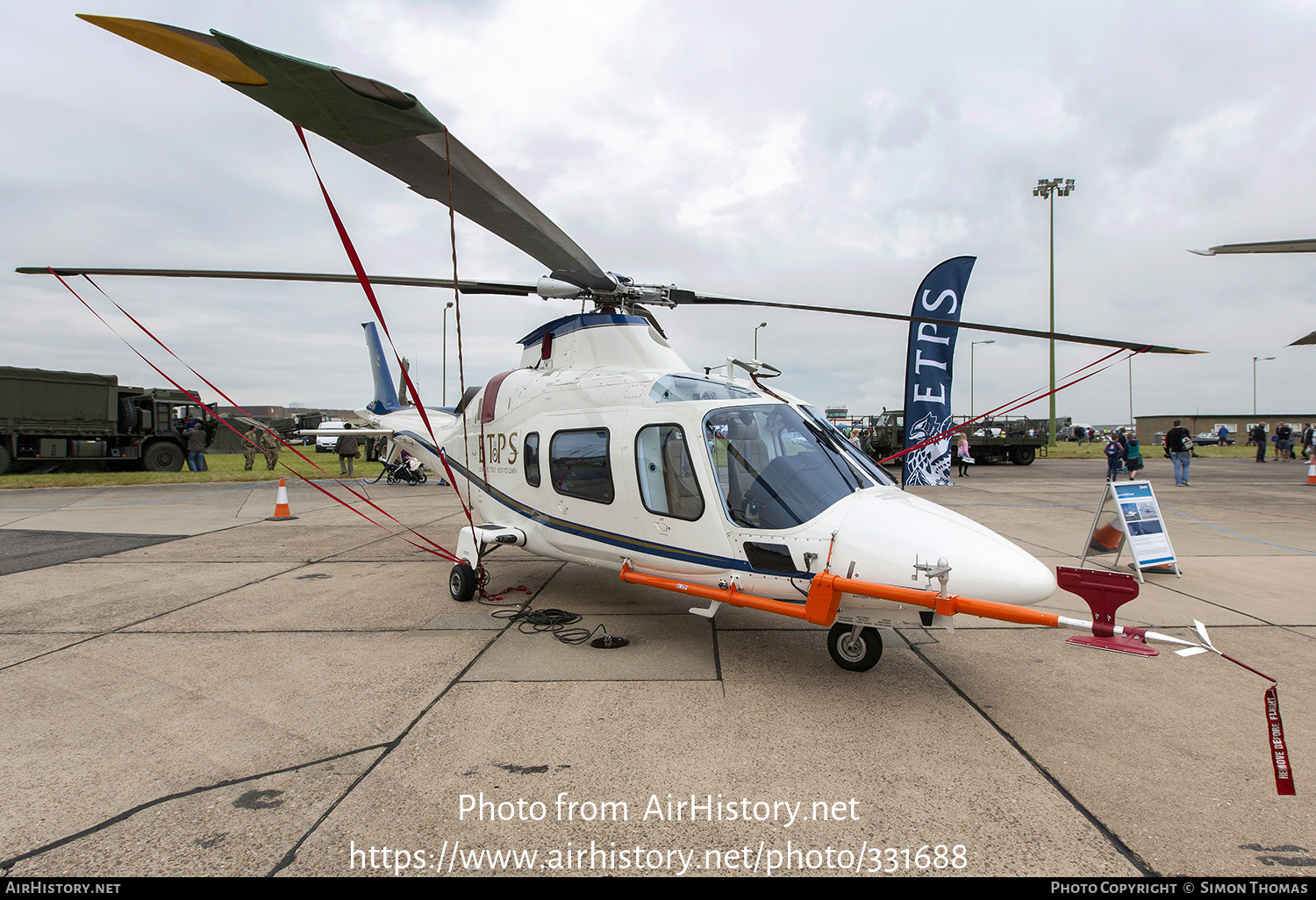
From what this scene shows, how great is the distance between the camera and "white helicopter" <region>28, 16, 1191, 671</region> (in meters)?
3.11

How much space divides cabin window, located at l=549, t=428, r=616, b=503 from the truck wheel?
71.1ft

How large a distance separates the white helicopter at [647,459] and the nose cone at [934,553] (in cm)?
1

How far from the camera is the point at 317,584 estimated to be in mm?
6637

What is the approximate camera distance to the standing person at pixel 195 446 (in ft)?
66.2

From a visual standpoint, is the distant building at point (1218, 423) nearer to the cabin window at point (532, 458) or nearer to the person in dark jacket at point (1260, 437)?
the person in dark jacket at point (1260, 437)

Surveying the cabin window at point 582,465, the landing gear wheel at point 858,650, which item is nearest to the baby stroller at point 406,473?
the cabin window at point 582,465

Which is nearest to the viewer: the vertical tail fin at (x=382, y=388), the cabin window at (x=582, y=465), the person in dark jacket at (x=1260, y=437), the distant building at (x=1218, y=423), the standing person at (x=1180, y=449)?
the cabin window at (x=582, y=465)

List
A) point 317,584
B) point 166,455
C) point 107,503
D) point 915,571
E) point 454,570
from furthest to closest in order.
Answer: point 166,455 < point 107,503 < point 317,584 < point 454,570 < point 915,571

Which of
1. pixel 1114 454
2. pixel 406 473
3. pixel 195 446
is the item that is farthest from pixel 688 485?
pixel 195 446

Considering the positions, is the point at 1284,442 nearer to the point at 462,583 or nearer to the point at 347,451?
the point at 462,583

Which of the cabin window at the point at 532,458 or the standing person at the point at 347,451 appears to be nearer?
the cabin window at the point at 532,458
